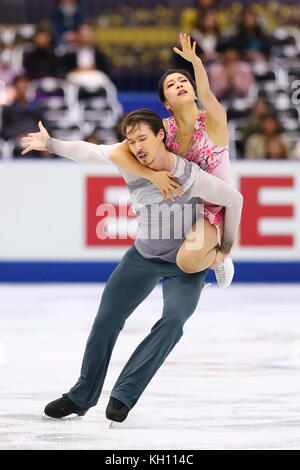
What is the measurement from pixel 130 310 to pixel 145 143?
0.73m

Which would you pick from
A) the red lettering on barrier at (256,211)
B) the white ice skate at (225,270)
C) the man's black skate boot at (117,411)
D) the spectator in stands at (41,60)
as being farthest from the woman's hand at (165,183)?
Result: the spectator in stands at (41,60)

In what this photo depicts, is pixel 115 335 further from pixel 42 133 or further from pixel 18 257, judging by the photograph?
pixel 18 257

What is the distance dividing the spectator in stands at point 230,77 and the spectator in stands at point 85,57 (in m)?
1.25

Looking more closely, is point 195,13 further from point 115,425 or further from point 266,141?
point 115,425

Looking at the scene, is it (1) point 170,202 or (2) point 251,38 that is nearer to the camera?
(1) point 170,202

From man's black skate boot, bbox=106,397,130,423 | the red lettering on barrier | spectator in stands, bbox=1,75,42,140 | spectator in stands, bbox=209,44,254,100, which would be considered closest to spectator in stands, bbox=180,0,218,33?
spectator in stands, bbox=209,44,254,100

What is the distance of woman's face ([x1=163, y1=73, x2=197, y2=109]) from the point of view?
4.66m

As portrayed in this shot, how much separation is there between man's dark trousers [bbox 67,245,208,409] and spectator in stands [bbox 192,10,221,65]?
756cm

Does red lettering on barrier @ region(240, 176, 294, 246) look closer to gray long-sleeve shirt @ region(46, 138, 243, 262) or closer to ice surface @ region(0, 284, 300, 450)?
ice surface @ region(0, 284, 300, 450)

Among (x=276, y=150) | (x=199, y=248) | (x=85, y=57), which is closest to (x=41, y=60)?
(x=85, y=57)

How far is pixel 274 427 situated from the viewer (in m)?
4.80

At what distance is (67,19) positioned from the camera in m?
12.7
